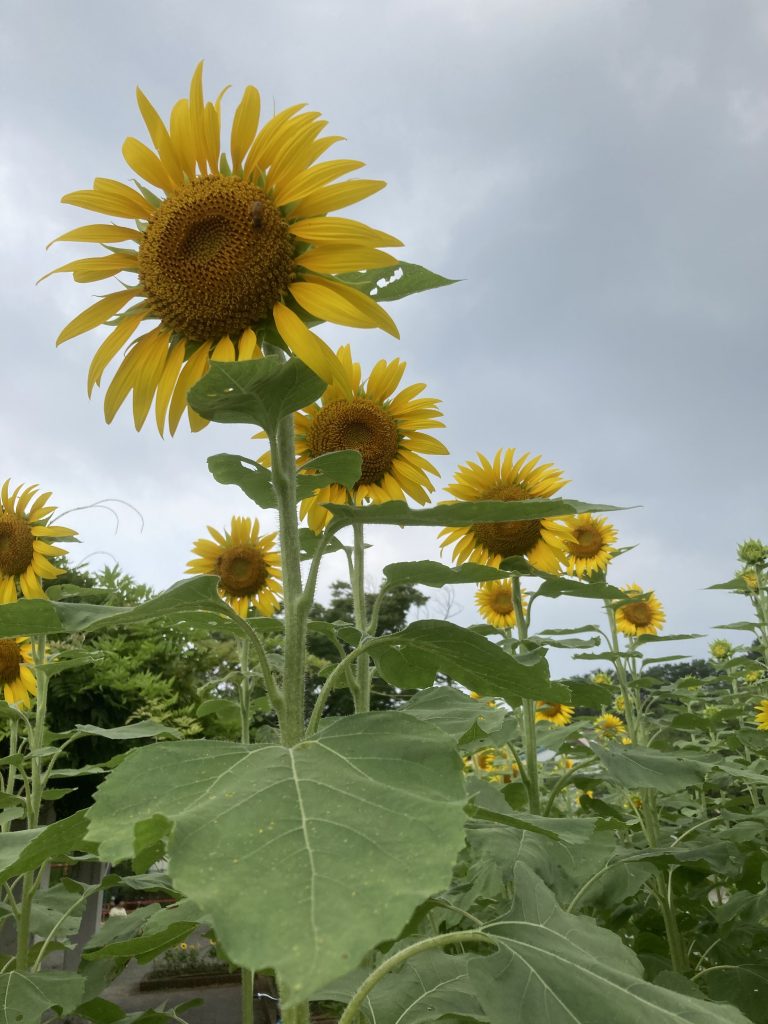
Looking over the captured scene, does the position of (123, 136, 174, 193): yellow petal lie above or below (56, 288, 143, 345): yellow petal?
above

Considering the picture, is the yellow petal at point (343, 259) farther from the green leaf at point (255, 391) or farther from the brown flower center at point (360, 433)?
the brown flower center at point (360, 433)

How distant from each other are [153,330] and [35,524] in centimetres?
248

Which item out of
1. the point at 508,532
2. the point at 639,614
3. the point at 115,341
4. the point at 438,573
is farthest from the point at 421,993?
the point at 639,614

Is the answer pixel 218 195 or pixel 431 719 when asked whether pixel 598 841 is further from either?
pixel 218 195

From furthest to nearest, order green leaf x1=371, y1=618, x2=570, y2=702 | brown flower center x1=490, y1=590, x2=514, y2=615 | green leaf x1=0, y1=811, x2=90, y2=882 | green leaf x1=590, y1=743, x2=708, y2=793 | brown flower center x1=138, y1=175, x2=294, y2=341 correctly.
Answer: brown flower center x1=490, y1=590, x2=514, y2=615 < green leaf x1=590, y1=743, x2=708, y2=793 < brown flower center x1=138, y1=175, x2=294, y2=341 < green leaf x1=371, y1=618, x2=570, y2=702 < green leaf x1=0, y1=811, x2=90, y2=882

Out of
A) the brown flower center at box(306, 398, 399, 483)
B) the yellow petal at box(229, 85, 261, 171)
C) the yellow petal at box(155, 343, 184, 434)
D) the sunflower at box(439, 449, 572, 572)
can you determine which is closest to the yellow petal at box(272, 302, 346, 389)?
the yellow petal at box(155, 343, 184, 434)

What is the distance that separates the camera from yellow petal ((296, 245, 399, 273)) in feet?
5.03

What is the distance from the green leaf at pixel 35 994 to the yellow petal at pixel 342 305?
1.51m

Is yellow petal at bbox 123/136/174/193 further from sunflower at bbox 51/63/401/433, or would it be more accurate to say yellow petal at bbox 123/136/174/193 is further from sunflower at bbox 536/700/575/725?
sunflower at bbox 536/700/575/725

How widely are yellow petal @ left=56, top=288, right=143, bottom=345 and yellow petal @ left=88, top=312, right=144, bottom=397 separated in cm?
4

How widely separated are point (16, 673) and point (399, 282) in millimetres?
3531

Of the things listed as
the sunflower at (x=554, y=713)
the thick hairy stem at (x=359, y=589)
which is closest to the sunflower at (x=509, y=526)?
the thick hairy stem at (x=359, y=589)

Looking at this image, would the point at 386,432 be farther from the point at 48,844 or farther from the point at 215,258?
the point at 48,844

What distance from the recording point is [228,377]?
129cm
